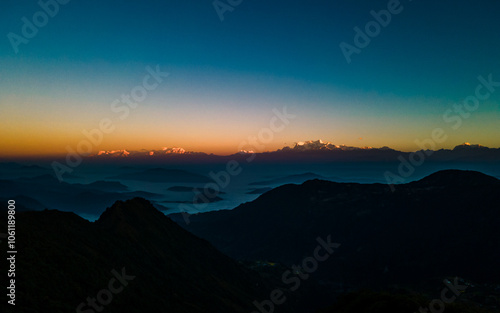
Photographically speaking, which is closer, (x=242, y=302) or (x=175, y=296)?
(x=175, y=296)

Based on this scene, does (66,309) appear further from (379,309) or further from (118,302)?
(379,309)

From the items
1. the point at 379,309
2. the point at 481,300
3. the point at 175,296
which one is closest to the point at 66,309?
the point at 175,296

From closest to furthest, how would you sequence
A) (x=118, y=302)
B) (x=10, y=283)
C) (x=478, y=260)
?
1. (x=10, y=283)
2. (x=118, y=302)
3. (x=478, y=260)

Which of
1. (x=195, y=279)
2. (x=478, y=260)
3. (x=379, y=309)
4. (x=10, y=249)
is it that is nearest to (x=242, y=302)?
(x=195, y=279)

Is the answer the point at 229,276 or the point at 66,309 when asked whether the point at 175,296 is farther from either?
the point at 229,276

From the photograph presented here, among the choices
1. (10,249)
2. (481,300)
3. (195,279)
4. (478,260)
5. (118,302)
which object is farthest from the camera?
(478,260)

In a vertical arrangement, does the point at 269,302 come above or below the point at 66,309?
below

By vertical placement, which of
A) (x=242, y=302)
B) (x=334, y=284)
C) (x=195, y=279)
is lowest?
(x=334, y=284)
